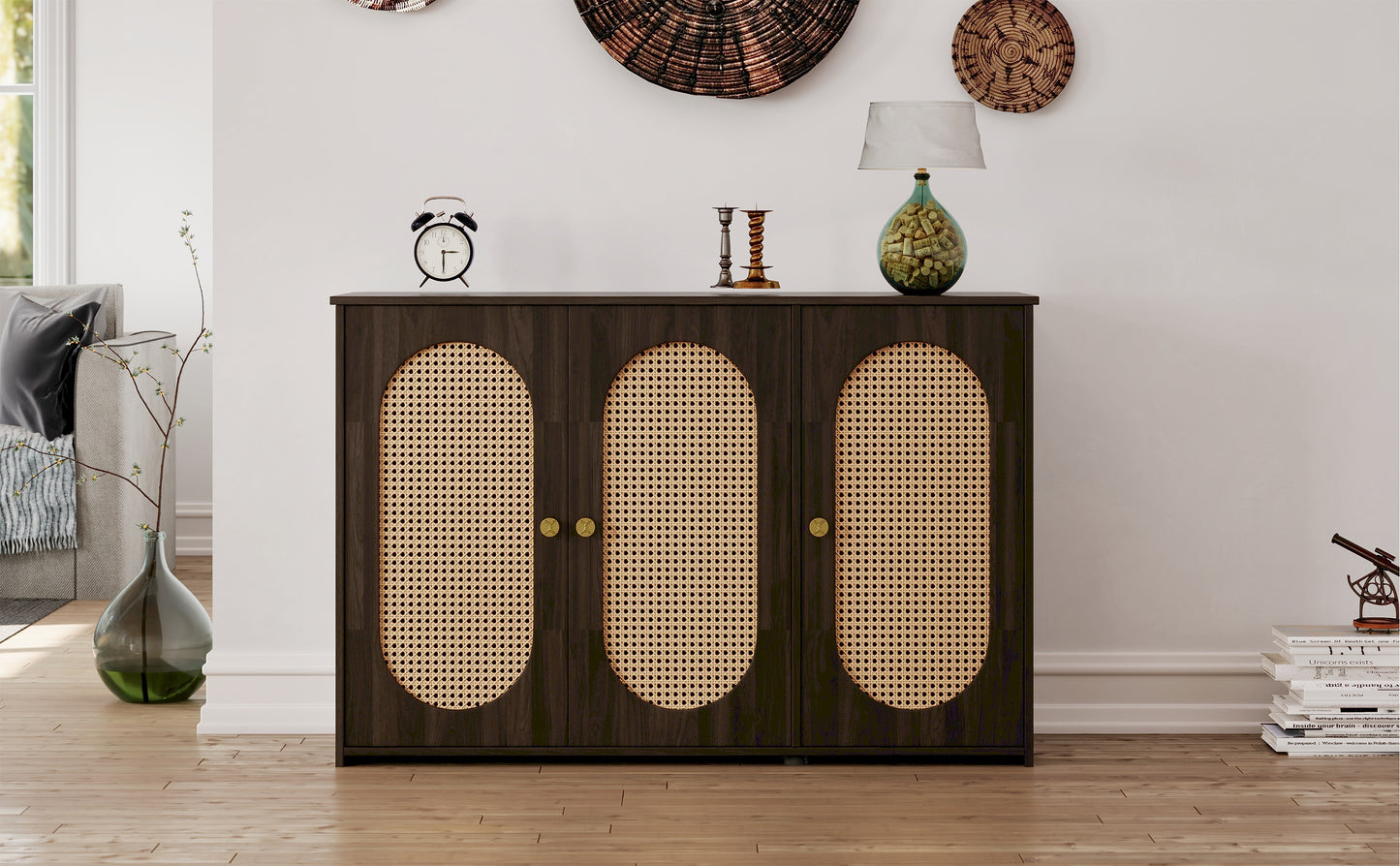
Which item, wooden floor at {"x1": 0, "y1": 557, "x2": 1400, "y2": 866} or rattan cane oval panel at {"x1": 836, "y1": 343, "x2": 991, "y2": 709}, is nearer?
wooden floor at {"x1": 0, "y1": 557, "x2": 1400, "y2": 866}

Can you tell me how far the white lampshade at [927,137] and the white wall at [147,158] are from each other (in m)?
3.19

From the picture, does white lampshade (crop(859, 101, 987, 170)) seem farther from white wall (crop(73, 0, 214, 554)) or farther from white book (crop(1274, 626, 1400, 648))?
white wall (crop(73, 0, 214, 554))

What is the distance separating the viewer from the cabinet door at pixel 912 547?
2434 millimetres

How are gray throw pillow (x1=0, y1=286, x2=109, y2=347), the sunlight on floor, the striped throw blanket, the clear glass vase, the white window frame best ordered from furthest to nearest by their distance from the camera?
the white window frame, gray throw pillow (x1=0, y1=286, x2=109, y2=347), the striped throw blanket, the sunlight on floor, the clear glass vase

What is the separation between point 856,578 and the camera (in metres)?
2.45

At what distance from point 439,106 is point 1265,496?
6.84ft

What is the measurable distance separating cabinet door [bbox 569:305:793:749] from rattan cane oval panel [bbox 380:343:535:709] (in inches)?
4.6

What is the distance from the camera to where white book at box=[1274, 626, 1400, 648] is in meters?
2.57

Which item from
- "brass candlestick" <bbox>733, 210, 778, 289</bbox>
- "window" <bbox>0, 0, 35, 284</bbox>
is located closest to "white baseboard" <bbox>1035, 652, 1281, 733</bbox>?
"brass candlestick" <bbox>733, 210, 778, 289</bbox>

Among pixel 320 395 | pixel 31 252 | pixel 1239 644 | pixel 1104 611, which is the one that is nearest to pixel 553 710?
pixel 320 395

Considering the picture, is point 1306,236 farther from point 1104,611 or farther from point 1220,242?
point 1104,611

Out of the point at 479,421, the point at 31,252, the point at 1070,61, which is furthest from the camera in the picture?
the point at 31,252

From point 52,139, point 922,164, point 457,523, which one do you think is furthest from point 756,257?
point 52,139

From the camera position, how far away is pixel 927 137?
2408 millimetres
